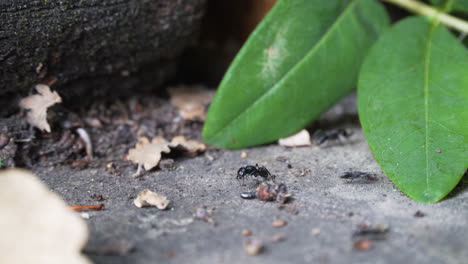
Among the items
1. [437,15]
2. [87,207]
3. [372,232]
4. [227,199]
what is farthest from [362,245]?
[437,15]

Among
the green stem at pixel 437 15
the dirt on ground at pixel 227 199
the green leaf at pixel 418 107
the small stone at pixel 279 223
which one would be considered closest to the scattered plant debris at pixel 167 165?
the dirt on ground at pixel 227 199

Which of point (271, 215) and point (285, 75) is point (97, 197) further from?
point (285, 75)

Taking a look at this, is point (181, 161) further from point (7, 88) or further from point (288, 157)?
point (7, 88)

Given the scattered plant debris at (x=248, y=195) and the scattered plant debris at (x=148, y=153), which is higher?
the scattered plant debris at (x=148, y=153)

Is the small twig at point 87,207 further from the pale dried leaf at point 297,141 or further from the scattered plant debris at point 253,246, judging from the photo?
the pale dried leaf at point 297,141

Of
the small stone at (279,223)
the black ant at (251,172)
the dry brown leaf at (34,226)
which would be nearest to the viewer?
the dry brown leaf at (34,226)

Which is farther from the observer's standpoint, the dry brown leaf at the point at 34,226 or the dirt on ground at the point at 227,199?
the dirt on ground at the point at 227,199

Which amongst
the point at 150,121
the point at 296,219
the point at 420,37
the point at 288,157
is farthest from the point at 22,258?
the point at 420,37
